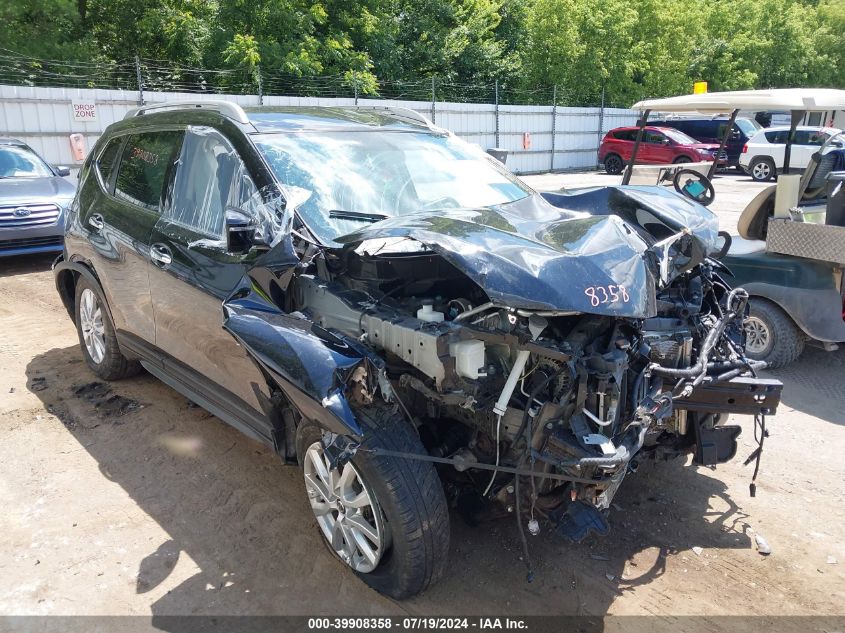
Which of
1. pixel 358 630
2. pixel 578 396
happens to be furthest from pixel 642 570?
pixel 358 630

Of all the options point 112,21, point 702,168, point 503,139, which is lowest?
point 503,139

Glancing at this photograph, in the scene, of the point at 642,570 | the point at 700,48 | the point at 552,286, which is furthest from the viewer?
the point at 700,48

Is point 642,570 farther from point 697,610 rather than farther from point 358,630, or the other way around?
→ point 358,630

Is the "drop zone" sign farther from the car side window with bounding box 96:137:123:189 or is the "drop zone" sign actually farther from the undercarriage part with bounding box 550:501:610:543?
the undercarriage part with bounding box 550:501:610:543

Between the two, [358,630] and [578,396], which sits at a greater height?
[578,396]

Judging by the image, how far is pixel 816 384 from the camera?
5254 millimetres

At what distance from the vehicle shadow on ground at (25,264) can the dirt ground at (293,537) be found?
5254 millimetres

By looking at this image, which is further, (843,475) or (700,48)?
(700,48)

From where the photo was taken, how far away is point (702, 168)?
7199 mm

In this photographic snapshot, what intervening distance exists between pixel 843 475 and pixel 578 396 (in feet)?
7.48

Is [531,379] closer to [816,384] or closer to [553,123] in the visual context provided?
[816,384]

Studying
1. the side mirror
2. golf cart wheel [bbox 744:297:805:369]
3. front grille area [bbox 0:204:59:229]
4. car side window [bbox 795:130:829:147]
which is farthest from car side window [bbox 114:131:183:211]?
car side window [bbox 795:130:829:147]

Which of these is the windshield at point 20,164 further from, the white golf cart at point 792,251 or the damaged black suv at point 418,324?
the white golf cart at point 792,251

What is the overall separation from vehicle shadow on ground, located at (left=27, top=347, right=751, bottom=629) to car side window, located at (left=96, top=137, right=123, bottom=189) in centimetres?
177
